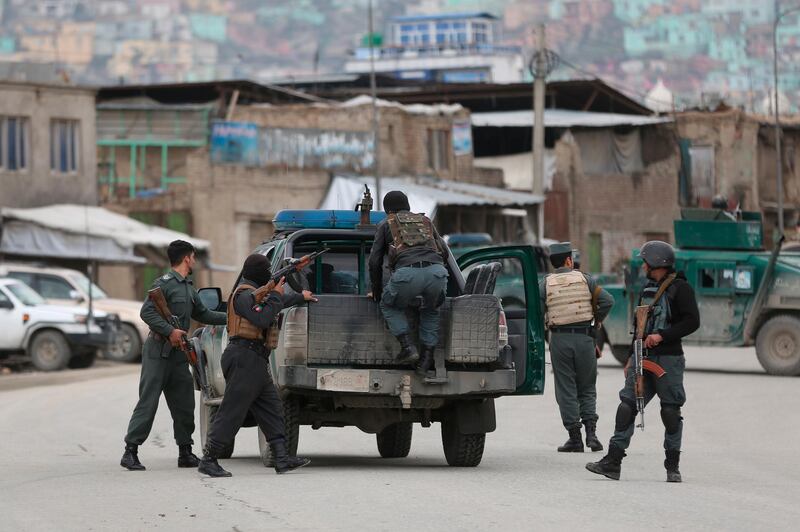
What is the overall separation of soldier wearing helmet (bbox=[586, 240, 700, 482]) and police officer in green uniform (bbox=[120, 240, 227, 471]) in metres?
3.07

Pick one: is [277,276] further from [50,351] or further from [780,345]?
[50,351]

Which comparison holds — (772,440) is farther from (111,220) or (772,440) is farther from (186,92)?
(186,92)

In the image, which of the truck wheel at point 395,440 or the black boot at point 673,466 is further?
the truck wheel at point 395,440

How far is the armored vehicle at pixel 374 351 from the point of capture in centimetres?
1217

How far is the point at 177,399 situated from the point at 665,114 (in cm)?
5619

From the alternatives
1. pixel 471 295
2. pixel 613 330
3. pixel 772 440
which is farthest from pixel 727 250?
pixel 471 295

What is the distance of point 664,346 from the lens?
1195cm

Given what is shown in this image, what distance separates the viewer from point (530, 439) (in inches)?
649

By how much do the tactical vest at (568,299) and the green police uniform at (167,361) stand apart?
11.0 feet

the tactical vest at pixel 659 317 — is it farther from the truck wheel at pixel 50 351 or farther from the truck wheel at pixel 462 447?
the truck wheel at pixel 50 351

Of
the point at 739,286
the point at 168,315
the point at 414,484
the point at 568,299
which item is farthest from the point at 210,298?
the point at 739,286

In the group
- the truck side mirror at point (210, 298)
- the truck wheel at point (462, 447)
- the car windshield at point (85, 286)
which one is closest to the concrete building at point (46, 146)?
the car windshield at point (85, 286)

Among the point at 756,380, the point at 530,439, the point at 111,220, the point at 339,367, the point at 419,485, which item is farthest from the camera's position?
the point at 111,220

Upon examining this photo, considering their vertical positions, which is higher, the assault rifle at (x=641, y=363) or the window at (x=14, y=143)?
the window at (x=14, y=143)
